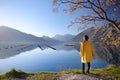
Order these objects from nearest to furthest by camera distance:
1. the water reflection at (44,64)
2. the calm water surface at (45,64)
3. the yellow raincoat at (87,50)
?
1. the yellow raincoat at (87,50)
2. the calm water surface at (45,64)
3. the water reflection at (44,64)

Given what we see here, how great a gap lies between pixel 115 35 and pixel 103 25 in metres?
2.85

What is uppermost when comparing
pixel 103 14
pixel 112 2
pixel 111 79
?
pixel 112 2

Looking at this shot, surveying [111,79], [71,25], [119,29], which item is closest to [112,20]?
[119,29]

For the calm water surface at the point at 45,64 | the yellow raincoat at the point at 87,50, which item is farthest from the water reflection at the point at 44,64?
the yellow raincoat at the point at 87,50

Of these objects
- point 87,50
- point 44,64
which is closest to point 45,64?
point 44,64

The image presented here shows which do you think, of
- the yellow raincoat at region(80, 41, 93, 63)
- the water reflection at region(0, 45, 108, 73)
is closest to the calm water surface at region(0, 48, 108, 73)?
the water reflection at region(0, 45, 108, 73)

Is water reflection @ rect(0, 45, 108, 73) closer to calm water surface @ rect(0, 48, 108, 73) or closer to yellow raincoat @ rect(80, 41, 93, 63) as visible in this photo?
calm water surface @ rect(0, 48, 108, 73)

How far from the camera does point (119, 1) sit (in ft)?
68.0

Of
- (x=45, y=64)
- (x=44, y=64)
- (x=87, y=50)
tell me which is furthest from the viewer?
(x=45, y=64)

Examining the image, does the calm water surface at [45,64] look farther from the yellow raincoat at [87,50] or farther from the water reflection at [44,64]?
the yellow raincoat at [87,50]

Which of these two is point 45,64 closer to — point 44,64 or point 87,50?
point 44,64

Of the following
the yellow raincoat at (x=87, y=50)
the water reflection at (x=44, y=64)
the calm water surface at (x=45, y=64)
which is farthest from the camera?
the water reflection at (x=44, y=64)

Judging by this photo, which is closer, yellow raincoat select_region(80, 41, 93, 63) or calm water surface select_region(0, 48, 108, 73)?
yellow raincoat select_region(80, 41, 93, 63)

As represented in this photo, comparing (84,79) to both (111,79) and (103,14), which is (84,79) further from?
(103,14)
